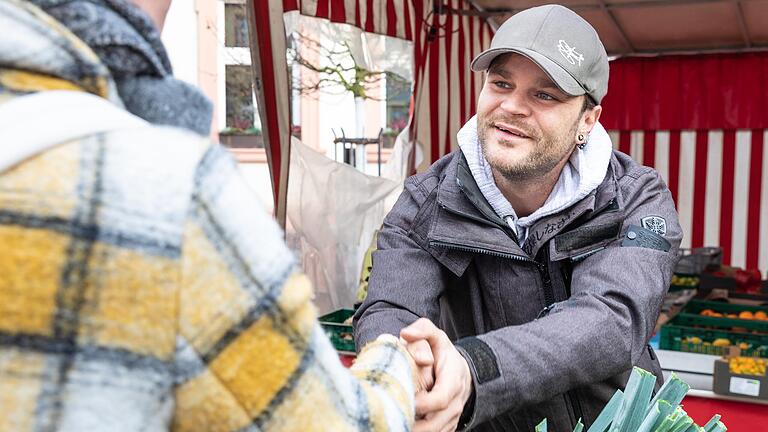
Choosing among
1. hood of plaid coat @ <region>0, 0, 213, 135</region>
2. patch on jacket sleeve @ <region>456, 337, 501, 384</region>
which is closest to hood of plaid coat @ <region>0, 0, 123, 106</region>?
hood of plaid coat @ <region>0, 0, 213, 135</region>

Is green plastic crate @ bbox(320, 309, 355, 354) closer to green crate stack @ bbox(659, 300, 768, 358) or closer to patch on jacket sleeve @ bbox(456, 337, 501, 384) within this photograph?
green crate stack @ bbox(659, 300, 768, 358)

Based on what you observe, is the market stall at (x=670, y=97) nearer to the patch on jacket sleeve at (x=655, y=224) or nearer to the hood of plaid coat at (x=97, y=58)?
the patch on jacket sleeve at (x=655, y=224)

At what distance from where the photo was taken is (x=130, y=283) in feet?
2.03

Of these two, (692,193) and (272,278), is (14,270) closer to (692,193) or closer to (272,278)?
(272,278)

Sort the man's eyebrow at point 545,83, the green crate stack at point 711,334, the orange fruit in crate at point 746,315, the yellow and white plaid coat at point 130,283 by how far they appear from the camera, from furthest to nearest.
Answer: the orange fruit in crate at point 746,315, the green crate stack at point 711,334, the man's eyebrow at point 545,83, the yellow and white plaid coat at point 130,283

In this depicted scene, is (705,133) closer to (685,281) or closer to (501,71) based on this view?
(685,281)

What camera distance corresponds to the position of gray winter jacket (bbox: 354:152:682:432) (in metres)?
1.53

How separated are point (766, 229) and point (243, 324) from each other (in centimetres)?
926

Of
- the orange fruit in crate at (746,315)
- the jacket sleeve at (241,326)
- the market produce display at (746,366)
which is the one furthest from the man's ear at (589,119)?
the orange fruit in crate at (746,315)

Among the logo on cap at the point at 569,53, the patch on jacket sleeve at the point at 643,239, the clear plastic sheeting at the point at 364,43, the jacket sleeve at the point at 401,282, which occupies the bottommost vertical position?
the jacket sleeve at the point at 401,282

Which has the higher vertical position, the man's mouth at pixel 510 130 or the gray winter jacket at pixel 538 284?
the man's mouth at pixel 510 130

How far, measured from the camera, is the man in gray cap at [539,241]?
1.56 metres

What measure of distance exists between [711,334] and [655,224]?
3346 mm

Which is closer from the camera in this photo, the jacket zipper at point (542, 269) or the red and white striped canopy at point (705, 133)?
the jacket zipper at point (542, 269)
